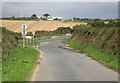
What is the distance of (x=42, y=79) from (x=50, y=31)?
9381 cm

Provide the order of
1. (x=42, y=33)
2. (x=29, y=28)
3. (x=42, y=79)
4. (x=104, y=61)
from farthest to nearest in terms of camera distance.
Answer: (x=29, y=28) < (x=42, y=33) < (x=104, y=61) < (x=42, y=79)

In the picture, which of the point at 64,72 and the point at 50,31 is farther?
the point at 50,31

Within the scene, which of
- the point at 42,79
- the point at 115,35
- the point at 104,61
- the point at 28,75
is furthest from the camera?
the point at 115,35

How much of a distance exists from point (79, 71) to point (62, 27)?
9578 centimetres

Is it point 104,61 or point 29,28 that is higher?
point 104,61

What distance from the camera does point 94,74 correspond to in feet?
69.1

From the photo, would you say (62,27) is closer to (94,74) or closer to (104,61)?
(104,61)

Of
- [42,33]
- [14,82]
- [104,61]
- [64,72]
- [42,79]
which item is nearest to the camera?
[14,82]

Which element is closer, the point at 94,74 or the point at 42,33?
the point at 94,74

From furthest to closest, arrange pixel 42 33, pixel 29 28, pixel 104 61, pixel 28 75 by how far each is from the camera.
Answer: pixel 29 28
pixel 42 33
pixel 104 61
pixel 28 75

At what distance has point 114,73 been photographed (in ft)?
70.9

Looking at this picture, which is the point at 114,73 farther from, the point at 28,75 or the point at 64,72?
the point at 28,75

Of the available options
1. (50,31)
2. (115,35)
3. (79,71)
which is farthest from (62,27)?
(79,71)

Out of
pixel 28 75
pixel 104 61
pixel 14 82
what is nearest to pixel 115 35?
pixel 104 61
